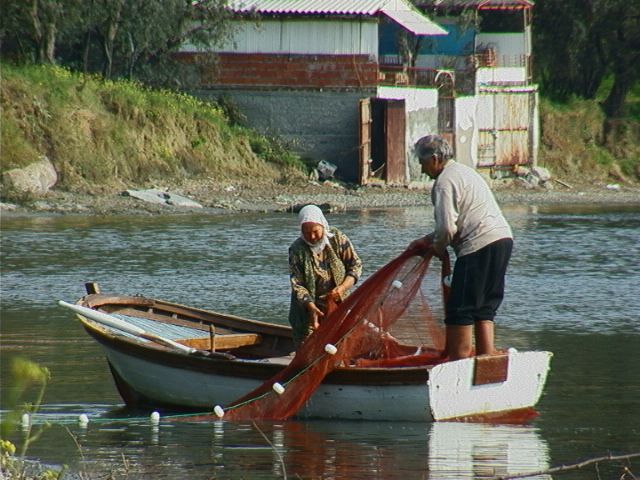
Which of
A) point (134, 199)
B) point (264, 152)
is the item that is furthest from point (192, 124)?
point (134, 199)

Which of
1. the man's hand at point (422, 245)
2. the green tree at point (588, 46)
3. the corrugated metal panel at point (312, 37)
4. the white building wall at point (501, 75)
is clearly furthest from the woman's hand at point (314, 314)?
the green tree at point (588, 46)

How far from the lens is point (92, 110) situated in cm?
3484

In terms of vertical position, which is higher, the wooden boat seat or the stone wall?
the stone wall

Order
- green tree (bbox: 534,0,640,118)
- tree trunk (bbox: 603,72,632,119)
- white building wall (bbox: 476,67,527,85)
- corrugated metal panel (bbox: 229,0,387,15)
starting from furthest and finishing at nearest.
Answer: tree trunk (bbox: 603,72,632,119) < green tree (bbox: 534,0,640,118) < white building wall (bbox: 476,67,527,85) < corrugated metal panel (bbox: 229,0,387,15)

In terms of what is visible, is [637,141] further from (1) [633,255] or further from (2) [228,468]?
(2) [228,468]

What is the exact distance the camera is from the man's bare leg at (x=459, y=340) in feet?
32.6

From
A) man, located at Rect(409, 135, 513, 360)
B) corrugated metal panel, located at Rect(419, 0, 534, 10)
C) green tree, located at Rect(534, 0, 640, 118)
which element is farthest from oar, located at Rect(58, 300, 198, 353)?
green tree, located at Rect(534, 0, 640, 118)

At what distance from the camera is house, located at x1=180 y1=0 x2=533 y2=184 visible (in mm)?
37156

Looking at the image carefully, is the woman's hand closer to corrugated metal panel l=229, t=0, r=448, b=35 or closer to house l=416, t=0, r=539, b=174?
corrugated metal panel l=229, t=0, r=448, b=35

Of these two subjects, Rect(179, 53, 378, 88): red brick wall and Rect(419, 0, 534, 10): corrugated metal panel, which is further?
Rect(419, 0, 534, 10): corrugated metal panel

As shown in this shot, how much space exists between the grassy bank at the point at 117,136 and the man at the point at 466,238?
23.0 m

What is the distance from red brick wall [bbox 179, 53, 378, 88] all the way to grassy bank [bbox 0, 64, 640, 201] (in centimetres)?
121

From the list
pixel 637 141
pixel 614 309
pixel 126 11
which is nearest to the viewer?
pixel 614 309

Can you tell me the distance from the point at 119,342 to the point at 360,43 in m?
27.2
